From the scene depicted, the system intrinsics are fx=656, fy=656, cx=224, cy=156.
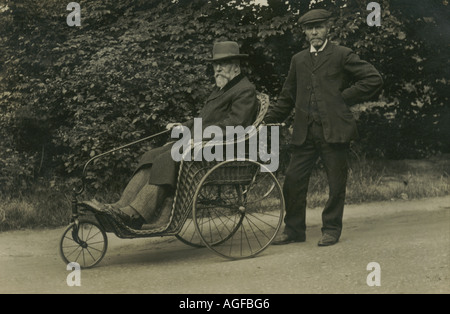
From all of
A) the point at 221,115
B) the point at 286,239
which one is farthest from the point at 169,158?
the point at 286,239

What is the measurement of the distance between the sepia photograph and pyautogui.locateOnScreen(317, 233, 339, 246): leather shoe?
0.02m

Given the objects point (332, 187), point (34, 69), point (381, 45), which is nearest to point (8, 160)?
point (34, 69)

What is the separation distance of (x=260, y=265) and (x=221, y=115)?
1362 millimetres

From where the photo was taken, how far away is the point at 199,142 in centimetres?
538

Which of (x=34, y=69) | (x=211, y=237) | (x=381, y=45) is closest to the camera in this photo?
(x=211, y=237)

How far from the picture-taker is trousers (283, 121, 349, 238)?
234 inches

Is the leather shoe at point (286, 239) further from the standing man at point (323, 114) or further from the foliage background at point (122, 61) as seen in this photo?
A: the foliage background at point (122, 61)

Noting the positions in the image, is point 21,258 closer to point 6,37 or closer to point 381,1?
point 6,37

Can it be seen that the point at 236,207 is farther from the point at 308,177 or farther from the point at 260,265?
the point at 308,177

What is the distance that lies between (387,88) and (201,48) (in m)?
3.08

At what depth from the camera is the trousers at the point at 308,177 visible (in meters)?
5.95

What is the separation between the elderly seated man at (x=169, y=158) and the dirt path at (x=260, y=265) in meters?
0.48

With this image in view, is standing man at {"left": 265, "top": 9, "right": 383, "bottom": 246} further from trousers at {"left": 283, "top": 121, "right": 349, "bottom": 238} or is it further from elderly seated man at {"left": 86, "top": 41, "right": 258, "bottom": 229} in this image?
elderly seated man at {"left": 86, "top": 41, "right": 258, "bottom": 229}

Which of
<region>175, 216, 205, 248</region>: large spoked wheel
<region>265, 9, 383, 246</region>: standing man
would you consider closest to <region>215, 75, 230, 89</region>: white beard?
<region>265, 9, 383, 246</region>: standing man
